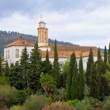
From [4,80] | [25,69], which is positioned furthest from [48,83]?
[4,80]

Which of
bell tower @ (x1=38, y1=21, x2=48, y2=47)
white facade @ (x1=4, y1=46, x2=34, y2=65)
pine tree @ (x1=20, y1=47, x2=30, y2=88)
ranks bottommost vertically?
pine tree @ (x1=20, y1=47, x2=30, y2=88)

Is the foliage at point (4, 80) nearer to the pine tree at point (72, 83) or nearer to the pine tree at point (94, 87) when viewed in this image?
the pine tree at point (72, 83)

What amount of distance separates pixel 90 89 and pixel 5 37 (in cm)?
8872

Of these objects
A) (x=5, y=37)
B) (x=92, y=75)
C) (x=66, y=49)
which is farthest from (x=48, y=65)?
(x=5, y=37)

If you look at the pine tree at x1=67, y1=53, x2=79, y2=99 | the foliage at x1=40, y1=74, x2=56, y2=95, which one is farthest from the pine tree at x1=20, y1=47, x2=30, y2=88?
the pine tree at x1=67, y1=53, x2=79, y2=99

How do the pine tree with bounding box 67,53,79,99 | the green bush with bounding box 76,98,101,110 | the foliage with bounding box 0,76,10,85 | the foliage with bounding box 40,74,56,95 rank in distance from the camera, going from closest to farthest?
the green bush with bounding box 76,98,101,110
the pine tree with bounding box 67,53,79,99
the foliage with bounding box 0,76,10,85
the foliage with bounding box 40,74,56,95

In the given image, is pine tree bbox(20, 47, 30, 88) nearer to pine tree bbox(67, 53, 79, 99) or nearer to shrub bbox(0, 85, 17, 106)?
pine tree bbox(67, 53, 79, 99)

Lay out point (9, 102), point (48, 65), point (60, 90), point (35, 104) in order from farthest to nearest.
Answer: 1. point (48, 65)
2. point (60, 90)
3. point (9, 102)
4. point (35, 104)

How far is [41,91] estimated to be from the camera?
5281 centimetres

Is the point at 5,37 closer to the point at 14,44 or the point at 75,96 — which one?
the point at 14,44

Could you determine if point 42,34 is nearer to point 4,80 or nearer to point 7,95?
point 4,80

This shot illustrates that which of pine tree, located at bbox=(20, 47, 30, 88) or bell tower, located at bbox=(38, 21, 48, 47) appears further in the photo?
bell tower, located at bbox=(38, 21, 48, 47)

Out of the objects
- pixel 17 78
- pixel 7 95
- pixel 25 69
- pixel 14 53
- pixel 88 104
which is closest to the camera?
pixel 88 104

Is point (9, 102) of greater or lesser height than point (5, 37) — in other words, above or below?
below
